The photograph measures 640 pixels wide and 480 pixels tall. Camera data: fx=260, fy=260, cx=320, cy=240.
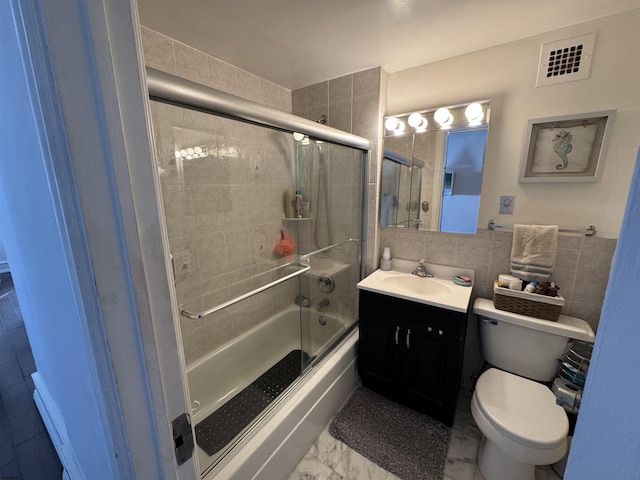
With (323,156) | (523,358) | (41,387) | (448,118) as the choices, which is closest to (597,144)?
(448,118)

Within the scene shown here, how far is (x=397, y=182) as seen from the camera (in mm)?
1949

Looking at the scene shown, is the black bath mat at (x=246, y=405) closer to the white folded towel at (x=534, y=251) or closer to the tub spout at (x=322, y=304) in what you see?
the tub spout at (x=322, y=304)

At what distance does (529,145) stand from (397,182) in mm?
777

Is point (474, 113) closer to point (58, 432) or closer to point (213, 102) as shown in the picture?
point (213, 102)

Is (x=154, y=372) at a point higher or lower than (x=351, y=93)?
lower

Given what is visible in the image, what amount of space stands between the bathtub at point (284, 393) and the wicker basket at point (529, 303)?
0.97 m

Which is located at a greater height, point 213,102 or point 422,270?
point 213,102

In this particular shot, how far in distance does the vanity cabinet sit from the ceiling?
58.4 inches

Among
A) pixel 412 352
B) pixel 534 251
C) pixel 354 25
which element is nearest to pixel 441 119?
pixel 354 25

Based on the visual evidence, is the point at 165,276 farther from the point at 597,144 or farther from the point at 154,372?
the point at 597,144

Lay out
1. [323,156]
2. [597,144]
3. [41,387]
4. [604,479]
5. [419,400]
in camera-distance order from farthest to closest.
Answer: [323,156] < [419,400] < [41,387] < [597,144] < [604,479]

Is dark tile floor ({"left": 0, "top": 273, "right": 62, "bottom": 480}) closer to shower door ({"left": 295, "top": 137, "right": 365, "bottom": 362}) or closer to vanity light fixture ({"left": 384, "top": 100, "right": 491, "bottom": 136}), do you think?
shower door ({"left": 295, "top": 137, "right": 365, "bottom": 362})

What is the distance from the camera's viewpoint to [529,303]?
1.43 meters

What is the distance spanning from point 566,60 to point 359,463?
93.9 inches
